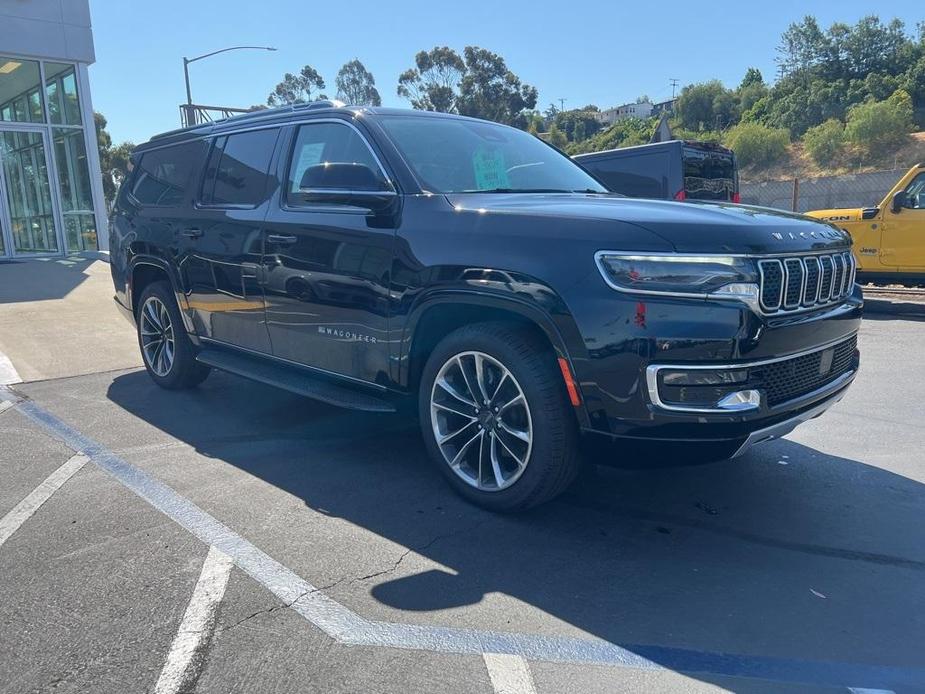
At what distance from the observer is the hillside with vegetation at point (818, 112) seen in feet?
178

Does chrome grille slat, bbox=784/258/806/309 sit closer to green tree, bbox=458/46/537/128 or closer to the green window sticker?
the green window sticker

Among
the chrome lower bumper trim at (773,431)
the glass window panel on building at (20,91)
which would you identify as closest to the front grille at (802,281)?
the chrome lower bumper trim at (773,431)

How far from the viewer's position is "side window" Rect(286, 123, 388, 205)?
390cm

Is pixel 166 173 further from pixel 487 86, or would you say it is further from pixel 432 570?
pixel 487 86

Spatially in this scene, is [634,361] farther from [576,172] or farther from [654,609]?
[576,172]

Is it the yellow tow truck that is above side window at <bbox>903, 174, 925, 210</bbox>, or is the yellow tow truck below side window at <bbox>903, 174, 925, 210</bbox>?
below

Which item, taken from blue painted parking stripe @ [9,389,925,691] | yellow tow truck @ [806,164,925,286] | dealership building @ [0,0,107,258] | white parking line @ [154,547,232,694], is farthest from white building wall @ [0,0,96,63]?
blue painted parking stripe @ [9,389,925,691]

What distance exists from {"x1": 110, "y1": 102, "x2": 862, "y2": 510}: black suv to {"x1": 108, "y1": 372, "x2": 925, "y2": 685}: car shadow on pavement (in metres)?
0.34

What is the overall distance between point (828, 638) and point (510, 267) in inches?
74.6

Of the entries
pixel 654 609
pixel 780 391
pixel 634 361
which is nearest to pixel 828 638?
pixel 654 609

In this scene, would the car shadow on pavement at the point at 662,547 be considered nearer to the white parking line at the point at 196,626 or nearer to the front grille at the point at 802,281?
the white parking line at the point at 196,626

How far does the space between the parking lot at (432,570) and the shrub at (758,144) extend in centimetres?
5871

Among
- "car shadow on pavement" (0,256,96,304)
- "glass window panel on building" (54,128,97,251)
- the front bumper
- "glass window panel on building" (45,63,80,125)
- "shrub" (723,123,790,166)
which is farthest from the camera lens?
"shrub" (723,123,790,166)

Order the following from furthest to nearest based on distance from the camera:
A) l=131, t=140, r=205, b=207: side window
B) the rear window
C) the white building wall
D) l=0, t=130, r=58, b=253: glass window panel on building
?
l=0, t=130, r=58, b=253: glass window panel on building, the white building wall, the rear window, l=131, t=140, r=205, b=207: side window
